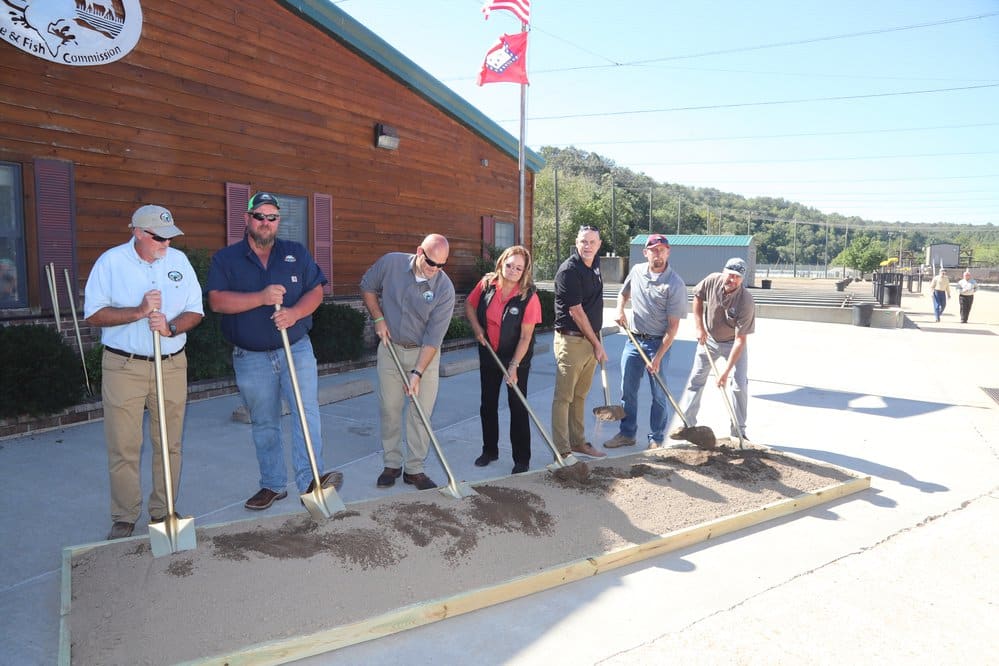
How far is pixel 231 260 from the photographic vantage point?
4.32m

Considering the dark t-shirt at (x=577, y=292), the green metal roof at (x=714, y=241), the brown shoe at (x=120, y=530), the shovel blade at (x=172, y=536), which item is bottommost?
the brown shoe at (x=120, y=530)

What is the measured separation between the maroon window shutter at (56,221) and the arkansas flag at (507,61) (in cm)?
825

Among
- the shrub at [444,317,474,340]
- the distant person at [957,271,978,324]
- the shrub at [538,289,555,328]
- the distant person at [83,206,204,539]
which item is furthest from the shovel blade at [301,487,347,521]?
the distant person at [957,271,978,324]

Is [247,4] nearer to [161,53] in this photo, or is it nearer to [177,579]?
[161,53]

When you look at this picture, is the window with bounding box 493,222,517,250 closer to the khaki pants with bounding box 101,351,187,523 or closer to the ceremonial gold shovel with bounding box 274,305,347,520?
the ceremonial gold shovel with bounding box 274,305,347,520

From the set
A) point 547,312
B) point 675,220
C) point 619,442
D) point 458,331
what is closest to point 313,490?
point 619,442

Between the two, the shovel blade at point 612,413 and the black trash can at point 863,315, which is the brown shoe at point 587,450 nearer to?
the shovel blade at point 612,413

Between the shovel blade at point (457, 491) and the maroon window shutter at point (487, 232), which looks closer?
the shovel blade at point (457, 491)

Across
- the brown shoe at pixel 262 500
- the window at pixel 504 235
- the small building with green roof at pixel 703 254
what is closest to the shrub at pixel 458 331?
the window at pixel 504 235

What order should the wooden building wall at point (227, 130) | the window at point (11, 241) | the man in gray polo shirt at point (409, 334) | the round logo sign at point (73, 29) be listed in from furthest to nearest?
the wooden building wall at point (227, 130)
the window at point (11, 241)
the round logo sign at point (73, 29)
the man in gray polo shirt at point (409, 334)

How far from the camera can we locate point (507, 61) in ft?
45.1

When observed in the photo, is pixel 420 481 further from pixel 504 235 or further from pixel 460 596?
pixel 504 235

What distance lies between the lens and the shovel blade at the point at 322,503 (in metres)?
3.94

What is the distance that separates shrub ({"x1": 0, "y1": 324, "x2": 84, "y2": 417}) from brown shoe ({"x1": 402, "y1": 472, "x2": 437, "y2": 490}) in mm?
3293
